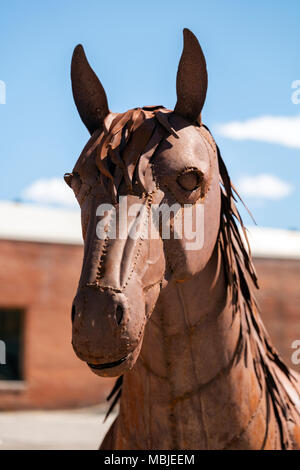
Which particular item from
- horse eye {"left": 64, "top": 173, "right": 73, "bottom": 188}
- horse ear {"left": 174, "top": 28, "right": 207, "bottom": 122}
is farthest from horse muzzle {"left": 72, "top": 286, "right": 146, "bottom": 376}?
horse ear {"left": 174, "top": 28, "right": 207, "bottom": 122}

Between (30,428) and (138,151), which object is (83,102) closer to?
(138,151)

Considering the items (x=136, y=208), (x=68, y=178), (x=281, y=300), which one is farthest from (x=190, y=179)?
(x=281, y=300)

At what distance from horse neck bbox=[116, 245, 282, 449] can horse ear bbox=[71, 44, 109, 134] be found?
28.8 inches

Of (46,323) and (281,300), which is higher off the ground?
(281,300)

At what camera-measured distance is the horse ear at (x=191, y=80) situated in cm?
225

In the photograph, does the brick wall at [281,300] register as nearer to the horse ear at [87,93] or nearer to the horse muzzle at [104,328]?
the horse ear at [87,93]

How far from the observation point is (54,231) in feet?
45.3

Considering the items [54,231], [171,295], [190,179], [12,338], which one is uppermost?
[54,231]

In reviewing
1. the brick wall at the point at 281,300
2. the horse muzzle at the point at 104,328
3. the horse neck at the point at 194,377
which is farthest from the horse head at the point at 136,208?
the brick wall at the point at 281,300

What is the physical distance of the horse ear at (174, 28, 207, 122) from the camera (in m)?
2.25

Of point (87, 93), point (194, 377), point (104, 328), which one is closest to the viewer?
point (104, 328)

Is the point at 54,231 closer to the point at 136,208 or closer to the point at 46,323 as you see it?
the point at 46,323

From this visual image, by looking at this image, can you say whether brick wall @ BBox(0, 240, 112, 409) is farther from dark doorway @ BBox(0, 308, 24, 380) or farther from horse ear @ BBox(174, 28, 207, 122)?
horse ear @ BBox(174, 28, 207, 122)

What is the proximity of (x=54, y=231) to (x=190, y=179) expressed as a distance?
468 inches
